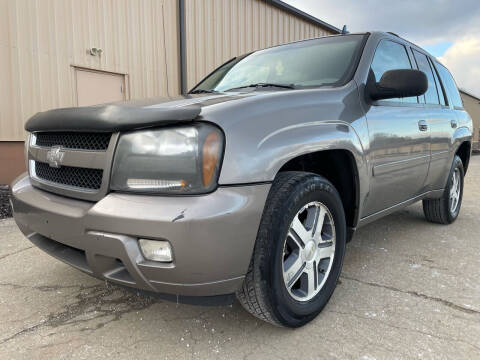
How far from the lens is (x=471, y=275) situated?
8.72 ft

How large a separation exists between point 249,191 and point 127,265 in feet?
1.91

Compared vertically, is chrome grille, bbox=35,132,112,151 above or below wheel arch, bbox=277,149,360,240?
above

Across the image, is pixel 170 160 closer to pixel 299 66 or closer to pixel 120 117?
pixel 120 117

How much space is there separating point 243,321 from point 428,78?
2812 mm

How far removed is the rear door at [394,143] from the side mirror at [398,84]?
9 centimetres

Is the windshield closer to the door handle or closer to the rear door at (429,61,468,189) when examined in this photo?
the door handle

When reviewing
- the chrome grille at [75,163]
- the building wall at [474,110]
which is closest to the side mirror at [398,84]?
the chrome grille at [75,163]

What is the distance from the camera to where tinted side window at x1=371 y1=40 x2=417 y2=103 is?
8.80 ft

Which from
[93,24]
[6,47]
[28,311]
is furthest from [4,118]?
[28,311]

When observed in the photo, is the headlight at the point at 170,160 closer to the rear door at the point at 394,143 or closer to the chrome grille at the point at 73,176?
the chrome grille at the point at 73,176

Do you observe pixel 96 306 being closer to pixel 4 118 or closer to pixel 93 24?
pixel 4 118

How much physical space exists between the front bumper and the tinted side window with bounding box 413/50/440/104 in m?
2.47

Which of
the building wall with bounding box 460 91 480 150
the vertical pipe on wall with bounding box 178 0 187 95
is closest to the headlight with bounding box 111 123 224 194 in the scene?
the vertical pipe on wall with bounding box 178 0 187 95

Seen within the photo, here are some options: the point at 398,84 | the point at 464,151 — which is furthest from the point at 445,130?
the point at 398,84
